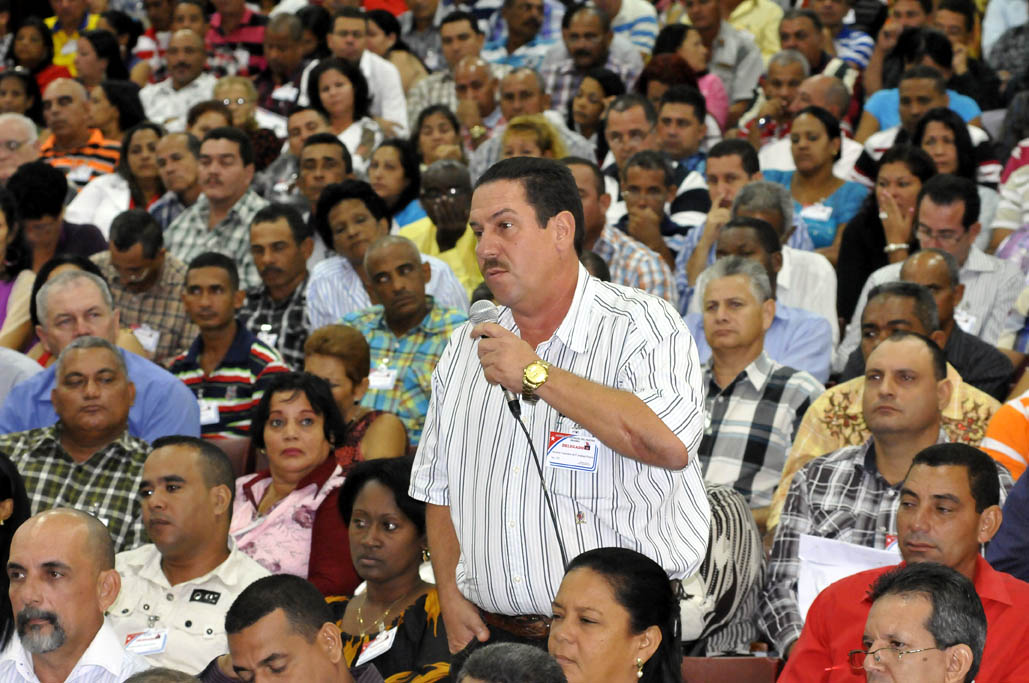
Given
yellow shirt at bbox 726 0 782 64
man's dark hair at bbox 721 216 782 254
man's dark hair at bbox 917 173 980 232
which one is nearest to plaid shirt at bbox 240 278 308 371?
man's dark hair at bbox 721 216 782 254

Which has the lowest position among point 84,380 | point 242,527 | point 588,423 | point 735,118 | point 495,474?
point 242,527

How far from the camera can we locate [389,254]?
5867 mm

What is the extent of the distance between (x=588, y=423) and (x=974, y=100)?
6.68 metres

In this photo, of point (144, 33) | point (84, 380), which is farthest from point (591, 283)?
point (144, 33)

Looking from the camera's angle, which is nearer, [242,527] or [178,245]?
[242,527]

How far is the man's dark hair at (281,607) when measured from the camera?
3.45m

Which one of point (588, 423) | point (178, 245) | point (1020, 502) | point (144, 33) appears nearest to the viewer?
point (588, 423)

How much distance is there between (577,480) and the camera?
2.76m

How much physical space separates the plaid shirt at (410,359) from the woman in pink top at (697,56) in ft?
11.4

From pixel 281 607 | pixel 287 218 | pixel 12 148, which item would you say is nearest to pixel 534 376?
pixel 281 607

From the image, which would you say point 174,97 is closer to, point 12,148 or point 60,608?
point 12,148

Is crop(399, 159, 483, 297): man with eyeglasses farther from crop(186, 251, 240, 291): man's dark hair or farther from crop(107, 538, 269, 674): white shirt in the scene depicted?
crop(107, 538, 269, 674): white shirt

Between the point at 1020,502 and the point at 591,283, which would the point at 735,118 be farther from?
the point at 591,283

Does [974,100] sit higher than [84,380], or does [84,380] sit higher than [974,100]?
[974,100]
